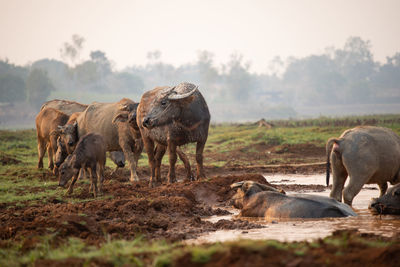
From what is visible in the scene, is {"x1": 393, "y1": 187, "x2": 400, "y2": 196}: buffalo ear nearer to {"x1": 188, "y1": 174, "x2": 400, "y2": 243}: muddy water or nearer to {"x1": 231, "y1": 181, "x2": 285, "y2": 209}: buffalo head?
{"x1": 188, "y1": 174, "x2": 400, "y2": 243}: muddy water

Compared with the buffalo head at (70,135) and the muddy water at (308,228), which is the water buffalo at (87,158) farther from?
the muddy water at (308,228)

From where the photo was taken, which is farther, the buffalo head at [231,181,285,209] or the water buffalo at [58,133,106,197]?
the water buffalo at [58,133,106,197]

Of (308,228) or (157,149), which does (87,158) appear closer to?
(157,149)

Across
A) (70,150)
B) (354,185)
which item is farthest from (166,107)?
(354,185)

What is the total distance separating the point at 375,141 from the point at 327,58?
166 metres

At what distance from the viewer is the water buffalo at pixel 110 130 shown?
1283 centimetres

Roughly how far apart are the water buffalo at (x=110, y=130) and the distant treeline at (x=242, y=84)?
87.0m

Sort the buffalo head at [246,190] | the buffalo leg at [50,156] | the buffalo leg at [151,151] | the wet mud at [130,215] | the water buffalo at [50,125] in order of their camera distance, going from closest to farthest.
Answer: the wet mud at [130,215] < the buffalo head at [246,190] < the buffalo leg at [151,151] < the water buffalo at [50,125] < the buffalo leg at [50,156]

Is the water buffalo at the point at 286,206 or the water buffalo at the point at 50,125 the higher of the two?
the water buffalo at the point at 50,125

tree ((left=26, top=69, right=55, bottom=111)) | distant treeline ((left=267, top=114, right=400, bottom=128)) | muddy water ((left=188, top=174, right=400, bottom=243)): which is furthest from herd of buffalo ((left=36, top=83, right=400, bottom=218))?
tree ((left=26, top=69, right=55, bottom=111))

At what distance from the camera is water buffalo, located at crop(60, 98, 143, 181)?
12828 mm

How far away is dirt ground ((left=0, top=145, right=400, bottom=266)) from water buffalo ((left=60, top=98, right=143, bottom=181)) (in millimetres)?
1301

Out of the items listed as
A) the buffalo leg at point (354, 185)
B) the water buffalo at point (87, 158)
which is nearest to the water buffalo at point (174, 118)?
the water buffalo at point (87, 158)

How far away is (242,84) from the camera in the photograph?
131m
